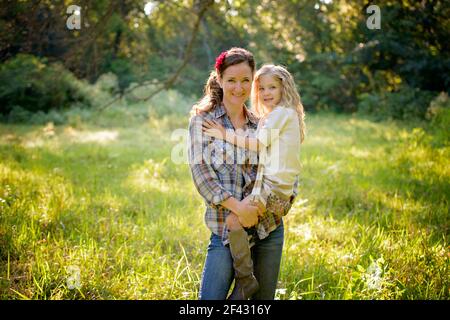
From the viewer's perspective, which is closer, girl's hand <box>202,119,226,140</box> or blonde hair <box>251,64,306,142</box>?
girl's hand <box>202,119,226,140</box>

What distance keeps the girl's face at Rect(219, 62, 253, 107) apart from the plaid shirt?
0.70 ft

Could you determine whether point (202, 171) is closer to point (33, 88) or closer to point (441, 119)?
point (441, 119)

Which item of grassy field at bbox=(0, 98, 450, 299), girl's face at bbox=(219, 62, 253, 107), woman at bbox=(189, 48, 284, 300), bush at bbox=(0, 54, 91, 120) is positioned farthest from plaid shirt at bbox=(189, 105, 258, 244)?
bush at bbox=(0, 54, 91, 120)

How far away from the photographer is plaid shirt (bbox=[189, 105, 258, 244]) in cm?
236

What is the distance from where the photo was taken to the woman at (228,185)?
2.29 m

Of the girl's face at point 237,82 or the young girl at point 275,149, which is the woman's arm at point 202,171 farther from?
the girl's face at point 237,82

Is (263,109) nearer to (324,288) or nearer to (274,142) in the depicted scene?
(274,142)

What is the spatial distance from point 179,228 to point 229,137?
221 centimetres

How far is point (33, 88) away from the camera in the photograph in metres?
16.2

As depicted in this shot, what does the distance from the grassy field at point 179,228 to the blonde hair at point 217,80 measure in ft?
4.58

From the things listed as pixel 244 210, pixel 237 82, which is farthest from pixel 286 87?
pixel 244 210

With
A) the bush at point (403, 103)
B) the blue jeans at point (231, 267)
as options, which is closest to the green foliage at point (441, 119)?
the bush at point (403, 103)

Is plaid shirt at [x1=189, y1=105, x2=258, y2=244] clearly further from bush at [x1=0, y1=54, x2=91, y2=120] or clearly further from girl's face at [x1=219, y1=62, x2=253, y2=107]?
bush at [x1=0, y1=54, x2=91, y2=120]
